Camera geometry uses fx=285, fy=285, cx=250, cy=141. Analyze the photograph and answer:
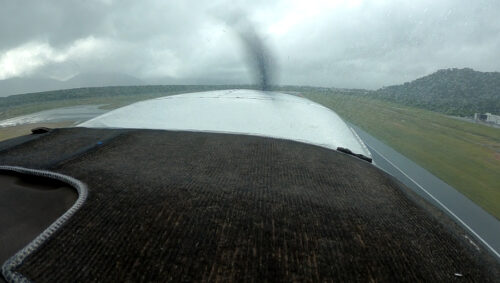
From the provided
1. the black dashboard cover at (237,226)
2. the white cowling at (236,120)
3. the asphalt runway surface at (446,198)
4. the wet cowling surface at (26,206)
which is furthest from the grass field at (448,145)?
the wet cowling surface at (26,206)

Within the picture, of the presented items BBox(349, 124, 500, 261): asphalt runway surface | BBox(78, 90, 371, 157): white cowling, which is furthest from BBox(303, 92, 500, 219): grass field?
BBox(78, 90, 371, 157): white cowling

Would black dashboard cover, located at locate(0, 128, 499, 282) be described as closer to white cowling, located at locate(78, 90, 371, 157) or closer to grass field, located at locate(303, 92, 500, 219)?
white cowling, located at locate(78, 90, 371, 157)

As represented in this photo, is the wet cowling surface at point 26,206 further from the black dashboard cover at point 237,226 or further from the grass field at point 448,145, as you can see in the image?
the grass field at point 448,145

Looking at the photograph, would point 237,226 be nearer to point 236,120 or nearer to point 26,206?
point 26,206

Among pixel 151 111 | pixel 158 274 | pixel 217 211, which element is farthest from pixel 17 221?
pixel 151 111

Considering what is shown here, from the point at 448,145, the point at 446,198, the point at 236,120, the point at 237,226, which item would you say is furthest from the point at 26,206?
the point at 448,145

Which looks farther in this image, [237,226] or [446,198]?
[446,198]

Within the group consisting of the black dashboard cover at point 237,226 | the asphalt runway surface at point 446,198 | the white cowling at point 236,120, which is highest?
the white cowling at point 236,120
